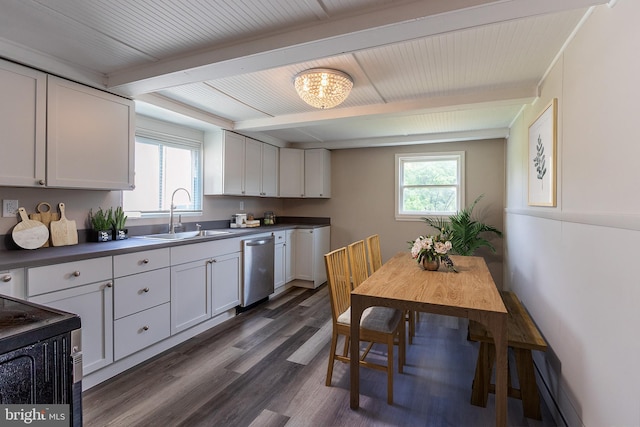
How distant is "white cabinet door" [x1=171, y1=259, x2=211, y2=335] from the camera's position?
259cm

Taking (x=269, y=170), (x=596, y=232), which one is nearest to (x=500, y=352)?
(x=596, y=232)

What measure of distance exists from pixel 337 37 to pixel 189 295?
7.75 feet

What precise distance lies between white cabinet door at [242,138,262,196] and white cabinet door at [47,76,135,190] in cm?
156

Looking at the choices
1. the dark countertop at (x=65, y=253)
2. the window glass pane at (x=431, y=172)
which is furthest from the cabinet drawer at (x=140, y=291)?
the window glass pane at (x=431, y=172)

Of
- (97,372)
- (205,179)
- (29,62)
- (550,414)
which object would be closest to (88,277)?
(97,372)

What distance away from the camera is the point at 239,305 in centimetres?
339

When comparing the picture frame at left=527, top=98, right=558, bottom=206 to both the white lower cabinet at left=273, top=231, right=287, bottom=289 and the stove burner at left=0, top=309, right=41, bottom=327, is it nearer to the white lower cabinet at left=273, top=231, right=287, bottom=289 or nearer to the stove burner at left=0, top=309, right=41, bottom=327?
the stove burner at left=0, top=309, right=41, bottom=327

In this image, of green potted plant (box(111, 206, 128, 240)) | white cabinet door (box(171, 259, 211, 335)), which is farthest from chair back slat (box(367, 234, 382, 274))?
green potted plant (box(111, 206, 128, 240))

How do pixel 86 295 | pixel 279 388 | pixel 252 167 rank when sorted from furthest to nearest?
1. pixel 252 167
2. pixel 279 388
3. pixel 86 295

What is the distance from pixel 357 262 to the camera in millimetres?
2549

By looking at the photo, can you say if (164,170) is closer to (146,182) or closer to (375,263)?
(146,182)

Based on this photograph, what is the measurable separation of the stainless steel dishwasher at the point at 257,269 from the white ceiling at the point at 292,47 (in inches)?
61.4

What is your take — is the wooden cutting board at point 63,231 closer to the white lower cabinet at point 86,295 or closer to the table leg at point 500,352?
the white lower cabinet at point 86,295

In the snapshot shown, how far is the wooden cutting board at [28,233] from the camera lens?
6.76 feet
